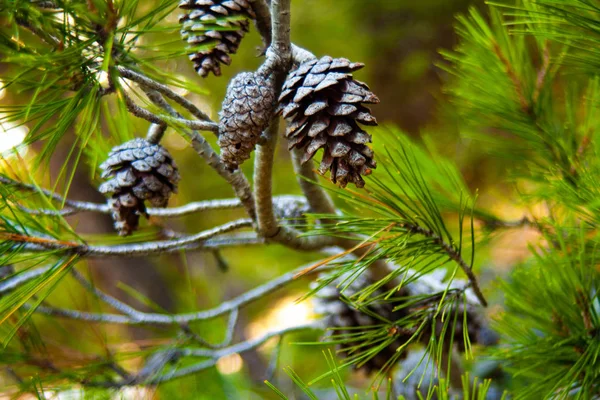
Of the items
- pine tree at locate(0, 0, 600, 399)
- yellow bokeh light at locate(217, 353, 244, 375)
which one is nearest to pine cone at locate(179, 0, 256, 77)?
pine tree at locate(0, 0, 600, 399)

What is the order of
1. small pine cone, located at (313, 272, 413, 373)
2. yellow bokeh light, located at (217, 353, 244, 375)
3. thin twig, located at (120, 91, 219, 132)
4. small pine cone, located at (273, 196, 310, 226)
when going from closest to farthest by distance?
thin twig, located at (120, 91, 219, 132), small pine cone, located at (273, 196, 310, 226), small pine cone, located at (313, 272, 413, 373), yellow bokeh light, located at (217, 353, 244, 375)

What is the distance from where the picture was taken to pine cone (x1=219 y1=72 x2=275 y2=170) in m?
0.38

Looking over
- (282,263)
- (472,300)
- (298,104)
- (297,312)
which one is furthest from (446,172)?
(297,312)

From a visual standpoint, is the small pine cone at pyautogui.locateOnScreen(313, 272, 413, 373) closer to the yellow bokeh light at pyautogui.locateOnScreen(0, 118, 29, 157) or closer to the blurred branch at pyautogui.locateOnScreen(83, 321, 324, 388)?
the blurred branch at pyautogui.locateOnScreen(83, 321, 324, 388)

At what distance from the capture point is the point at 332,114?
0.37 meters

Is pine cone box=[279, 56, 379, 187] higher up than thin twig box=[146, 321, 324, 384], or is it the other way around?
pine cone box=[279, 56, 379, 187]

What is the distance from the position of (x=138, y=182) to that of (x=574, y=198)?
1.35 ft

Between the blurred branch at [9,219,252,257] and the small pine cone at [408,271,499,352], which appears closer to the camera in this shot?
the blurred branch at [9,219,252,257]

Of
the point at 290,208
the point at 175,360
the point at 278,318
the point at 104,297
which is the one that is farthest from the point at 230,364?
the point at 278,318

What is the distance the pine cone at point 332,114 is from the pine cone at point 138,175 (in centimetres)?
16

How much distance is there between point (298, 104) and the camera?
367 mm

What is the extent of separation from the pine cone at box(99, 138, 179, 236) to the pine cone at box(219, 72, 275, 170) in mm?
101

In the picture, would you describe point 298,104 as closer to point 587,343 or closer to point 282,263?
point 587,343

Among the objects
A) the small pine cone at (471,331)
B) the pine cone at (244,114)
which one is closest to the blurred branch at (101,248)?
the pine cone at (244,114)
